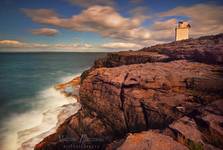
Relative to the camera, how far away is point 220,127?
8.95 meters

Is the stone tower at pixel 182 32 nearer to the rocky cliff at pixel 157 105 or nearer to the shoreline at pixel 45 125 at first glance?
the rocky cliff at pixel 157 105

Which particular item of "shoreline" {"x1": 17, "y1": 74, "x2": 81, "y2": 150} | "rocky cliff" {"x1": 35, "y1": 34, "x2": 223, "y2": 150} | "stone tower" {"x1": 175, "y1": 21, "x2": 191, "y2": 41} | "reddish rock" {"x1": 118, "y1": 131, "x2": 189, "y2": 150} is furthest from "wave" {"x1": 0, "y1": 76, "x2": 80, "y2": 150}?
"stone tower" {"x1": 175, "y1": 21, "x2": 191, "y2": 41}

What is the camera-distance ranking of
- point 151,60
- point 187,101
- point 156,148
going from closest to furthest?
point 156,148 → point 187,101 → point 151,60

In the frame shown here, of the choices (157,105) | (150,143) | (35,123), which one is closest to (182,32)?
(157,105)

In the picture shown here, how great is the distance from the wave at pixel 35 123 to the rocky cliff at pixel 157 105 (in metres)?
3.01

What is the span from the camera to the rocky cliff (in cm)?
922

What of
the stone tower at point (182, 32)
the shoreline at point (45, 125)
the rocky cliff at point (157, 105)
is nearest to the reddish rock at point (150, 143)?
the rocky cliff at point (157, 105)

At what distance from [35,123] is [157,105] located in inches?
729

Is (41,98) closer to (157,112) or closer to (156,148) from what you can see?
(157,112)

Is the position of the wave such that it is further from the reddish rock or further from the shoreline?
the reddish rock

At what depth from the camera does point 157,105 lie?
1317cm

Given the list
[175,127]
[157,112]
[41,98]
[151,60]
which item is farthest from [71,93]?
[175,127]

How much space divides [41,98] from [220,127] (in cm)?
3447

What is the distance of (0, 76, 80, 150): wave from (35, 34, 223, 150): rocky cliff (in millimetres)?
3014
